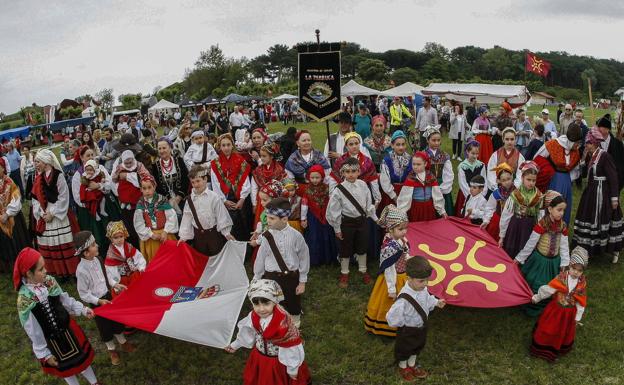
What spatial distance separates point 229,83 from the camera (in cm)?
6081

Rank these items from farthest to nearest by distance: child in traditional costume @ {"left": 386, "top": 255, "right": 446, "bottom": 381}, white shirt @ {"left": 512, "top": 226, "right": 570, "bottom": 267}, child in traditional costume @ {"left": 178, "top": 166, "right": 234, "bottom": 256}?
1. child in traditional costume @ {"left": 178, "top": 166, "right": 234, "bottom": 256}
2. white shirt @ {"left": 512, "top": 226, "right": 570, "bottom": 267}
3. child in traditional costume @ {"left": 386, "top": 255, "right": 446, "bottom": 381}

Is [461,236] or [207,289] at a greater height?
[461,236]

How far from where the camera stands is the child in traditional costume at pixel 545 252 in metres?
4.67

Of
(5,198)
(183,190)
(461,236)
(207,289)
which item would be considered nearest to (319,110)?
(183,190)

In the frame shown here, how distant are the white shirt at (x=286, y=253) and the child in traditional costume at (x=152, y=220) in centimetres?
161

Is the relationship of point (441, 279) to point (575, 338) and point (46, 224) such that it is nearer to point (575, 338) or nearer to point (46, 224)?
point (575, 338)

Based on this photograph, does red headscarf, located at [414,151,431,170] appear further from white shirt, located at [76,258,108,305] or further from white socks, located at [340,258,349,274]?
white shirt, located at [76,258,108,305]

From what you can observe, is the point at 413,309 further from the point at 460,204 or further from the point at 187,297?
the point at 460,204

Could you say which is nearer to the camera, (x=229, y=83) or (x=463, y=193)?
(x=463, y=193)

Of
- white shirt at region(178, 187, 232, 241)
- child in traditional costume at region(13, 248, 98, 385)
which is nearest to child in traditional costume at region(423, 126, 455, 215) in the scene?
white shirt at region(178, 187, 232, 241)

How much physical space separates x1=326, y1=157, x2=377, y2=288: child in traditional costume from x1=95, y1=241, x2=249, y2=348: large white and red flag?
1275mm

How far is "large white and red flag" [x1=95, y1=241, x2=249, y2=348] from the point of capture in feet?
13.3

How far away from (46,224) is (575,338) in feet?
22.0

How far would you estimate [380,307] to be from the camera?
4.71 m
